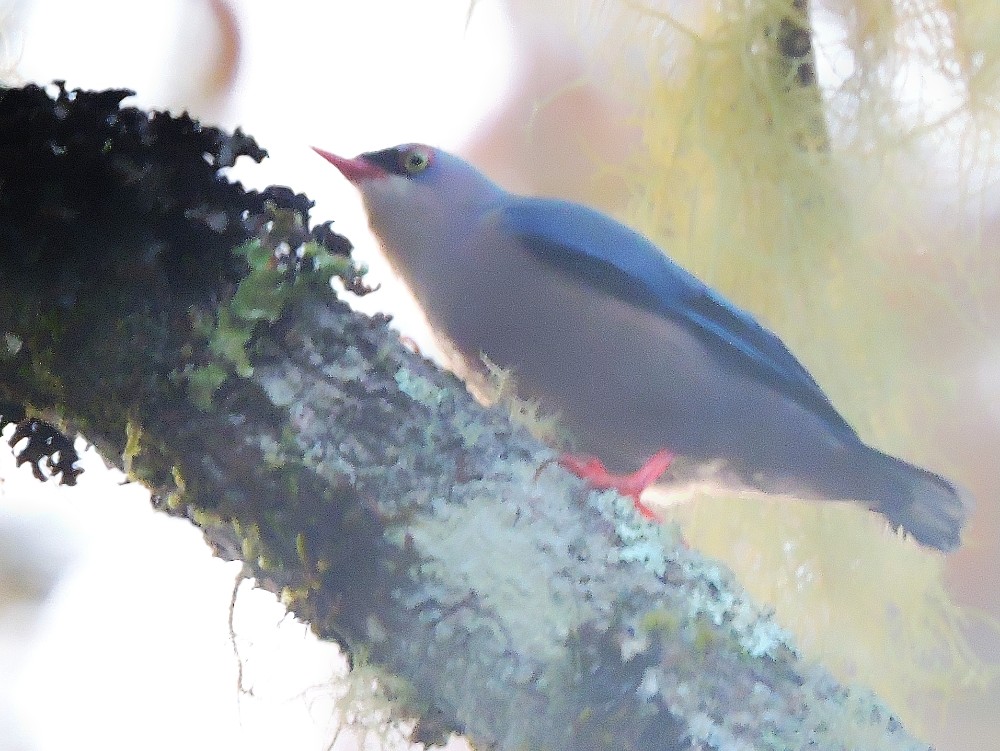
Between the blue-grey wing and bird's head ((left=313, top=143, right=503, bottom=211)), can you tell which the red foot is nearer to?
the blue-grey wing

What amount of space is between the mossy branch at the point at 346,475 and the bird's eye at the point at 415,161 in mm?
124

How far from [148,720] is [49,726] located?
0.26 feet

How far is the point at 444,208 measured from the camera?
0.60m

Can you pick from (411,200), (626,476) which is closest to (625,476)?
(626,476)

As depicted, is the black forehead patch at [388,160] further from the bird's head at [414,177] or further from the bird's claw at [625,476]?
the bird's claw at [625,476]

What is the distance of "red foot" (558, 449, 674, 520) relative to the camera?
1.72ft

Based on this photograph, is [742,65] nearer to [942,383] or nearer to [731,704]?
[942,383]

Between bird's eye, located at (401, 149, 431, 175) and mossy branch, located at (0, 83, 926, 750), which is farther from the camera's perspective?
bird's eye, located at (401, 149, 431, 175)

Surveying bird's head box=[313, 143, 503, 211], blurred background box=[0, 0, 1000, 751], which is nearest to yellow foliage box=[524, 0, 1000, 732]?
blurred background box=[0, 0, 1000, 751]

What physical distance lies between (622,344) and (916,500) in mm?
239

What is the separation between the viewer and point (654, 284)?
589 mm

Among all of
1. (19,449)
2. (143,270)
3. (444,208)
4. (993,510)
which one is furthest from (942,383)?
(19,449)

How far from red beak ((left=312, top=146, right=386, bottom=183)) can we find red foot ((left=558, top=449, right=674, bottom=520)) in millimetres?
241

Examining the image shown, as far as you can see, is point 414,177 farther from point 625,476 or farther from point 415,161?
point 625,476
